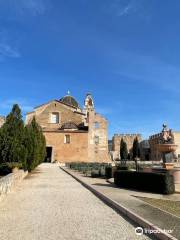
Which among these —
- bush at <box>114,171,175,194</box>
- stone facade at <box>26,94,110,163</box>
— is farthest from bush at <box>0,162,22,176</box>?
stone facade at <box>26,94,110,163</box>

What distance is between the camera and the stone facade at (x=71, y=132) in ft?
151

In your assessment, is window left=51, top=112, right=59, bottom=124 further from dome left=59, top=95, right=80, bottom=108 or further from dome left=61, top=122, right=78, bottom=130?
dome left=59, top=95, right=80, bottom=108

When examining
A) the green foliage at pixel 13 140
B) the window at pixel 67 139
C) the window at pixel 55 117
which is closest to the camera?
the green foliage at pixel 13 140

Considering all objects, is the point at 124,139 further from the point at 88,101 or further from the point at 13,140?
the point at 13,140

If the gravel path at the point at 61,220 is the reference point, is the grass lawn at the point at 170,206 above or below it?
above

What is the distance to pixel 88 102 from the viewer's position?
6556 cm

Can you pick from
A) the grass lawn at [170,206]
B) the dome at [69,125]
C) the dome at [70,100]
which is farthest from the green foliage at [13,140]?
the dome at [70,100]

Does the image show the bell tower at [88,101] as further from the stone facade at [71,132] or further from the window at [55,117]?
the window at [55,117]

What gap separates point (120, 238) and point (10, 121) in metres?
14.5

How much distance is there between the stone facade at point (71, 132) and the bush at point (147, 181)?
104ft

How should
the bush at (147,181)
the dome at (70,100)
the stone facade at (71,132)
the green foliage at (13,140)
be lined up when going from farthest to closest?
the dome at (70,100) < the stone facade at (71,132) < the green foliage at (13,140) < the bush at (147,181)

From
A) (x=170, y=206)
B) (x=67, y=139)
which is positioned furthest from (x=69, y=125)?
(x=170, y=206)

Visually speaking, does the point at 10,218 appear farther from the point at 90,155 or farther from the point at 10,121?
the point at 90,155

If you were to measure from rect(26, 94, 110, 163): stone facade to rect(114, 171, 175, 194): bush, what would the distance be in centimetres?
3169
